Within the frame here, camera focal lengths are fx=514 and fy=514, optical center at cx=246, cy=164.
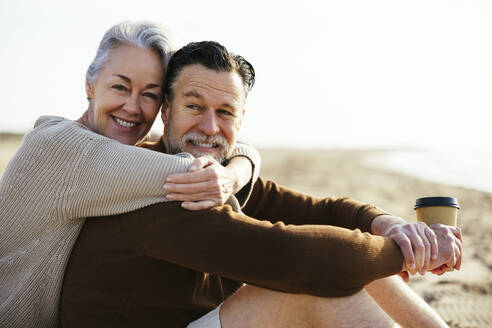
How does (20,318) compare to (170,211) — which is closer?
(170,211)

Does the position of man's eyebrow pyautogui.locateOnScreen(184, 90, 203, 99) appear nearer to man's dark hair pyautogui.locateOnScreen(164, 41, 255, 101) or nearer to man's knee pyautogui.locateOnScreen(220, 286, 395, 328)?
man's dark hair pyautogui.locateOnScreen(164, 41, 255, 101)

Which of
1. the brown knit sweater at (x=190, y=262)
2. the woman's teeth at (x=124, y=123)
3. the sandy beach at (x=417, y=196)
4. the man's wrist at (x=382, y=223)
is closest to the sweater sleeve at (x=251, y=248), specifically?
the brown knit sweater at (x=190, y=262)

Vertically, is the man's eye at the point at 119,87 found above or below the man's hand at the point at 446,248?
above

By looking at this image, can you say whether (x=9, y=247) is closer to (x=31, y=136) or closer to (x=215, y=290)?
(x=31, y=136)

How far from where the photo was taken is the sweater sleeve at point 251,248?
205 centimetres

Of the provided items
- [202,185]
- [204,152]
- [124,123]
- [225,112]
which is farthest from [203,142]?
[202,185]

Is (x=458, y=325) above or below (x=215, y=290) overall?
below

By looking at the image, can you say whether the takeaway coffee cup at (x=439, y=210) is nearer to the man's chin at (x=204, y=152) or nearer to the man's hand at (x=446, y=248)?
the man's hand at (x=446, y=248)

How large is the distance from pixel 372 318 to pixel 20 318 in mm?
1622

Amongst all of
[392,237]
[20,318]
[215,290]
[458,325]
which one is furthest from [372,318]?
[458,325]

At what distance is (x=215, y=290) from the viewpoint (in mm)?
2617

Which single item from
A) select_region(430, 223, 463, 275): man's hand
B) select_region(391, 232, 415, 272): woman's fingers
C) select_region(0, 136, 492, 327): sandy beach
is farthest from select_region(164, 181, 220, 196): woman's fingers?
select_region(0, 136, 492, 327): sandy beach

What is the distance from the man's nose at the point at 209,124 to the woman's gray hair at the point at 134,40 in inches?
14.1

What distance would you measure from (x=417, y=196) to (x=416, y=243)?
10190mm
